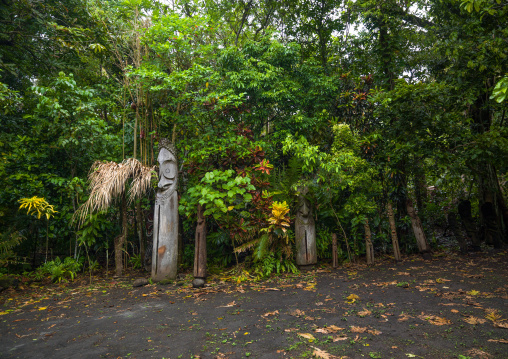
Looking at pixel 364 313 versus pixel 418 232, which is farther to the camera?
pixel 418 232

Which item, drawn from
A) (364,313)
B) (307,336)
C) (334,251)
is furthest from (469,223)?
(307,336)

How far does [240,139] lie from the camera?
19.3ft

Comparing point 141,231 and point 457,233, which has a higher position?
point 141,231

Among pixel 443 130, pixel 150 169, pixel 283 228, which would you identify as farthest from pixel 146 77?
pixel 443 130

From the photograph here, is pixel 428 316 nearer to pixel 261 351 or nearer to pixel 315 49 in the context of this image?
pixel 261 351

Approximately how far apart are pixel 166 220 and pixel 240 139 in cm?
204

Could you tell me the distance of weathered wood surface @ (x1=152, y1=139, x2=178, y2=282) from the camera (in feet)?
17.7

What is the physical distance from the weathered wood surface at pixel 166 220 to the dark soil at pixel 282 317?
37 centimetres

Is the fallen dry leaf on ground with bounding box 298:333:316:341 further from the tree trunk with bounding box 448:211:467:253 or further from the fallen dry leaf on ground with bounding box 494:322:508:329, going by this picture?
the tree trunk with bounding box 448:211:467:253

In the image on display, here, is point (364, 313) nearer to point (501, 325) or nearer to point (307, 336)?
point (307, 336)

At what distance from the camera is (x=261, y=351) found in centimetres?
268

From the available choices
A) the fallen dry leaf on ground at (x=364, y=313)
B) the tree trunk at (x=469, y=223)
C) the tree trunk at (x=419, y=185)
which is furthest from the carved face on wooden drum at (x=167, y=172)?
the tree trunk at (x=469, y=223)

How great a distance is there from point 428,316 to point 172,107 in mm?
5681

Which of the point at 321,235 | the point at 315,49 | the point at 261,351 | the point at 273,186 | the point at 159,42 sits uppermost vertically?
the point at 315,49
